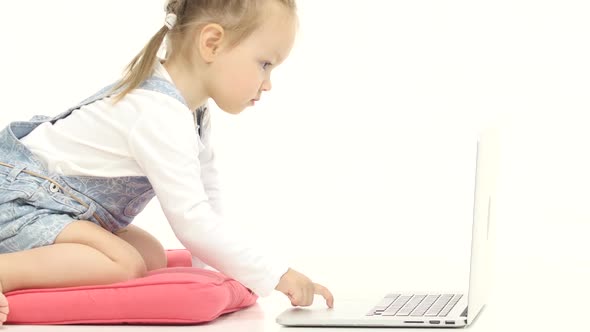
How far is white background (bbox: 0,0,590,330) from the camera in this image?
405 cm

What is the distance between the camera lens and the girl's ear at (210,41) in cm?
220

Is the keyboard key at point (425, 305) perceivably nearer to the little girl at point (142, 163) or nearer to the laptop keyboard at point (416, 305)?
the laptop keyboard at point (416, 305)

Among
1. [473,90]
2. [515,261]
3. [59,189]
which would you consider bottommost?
[515,261]

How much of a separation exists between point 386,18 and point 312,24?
28 centimetres

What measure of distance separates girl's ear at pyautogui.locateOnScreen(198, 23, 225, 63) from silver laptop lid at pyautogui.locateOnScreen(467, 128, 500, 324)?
1.89 feet

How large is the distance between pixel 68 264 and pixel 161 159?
26 cm

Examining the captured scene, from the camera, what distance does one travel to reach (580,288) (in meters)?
2.53

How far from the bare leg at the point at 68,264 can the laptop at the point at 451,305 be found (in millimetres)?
348

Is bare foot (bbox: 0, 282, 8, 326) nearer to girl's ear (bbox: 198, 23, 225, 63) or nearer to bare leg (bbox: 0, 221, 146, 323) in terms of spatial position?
bare leg (bbox: 0, 221, 146, 323)

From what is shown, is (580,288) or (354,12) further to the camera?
(354,12)

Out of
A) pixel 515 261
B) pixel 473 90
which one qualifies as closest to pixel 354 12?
pixel 473 90

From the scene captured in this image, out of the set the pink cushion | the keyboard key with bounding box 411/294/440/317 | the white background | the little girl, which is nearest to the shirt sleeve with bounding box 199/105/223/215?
the little girl

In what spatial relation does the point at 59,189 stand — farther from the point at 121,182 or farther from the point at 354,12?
the point at 354,12

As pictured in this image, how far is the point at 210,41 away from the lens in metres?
2.21
